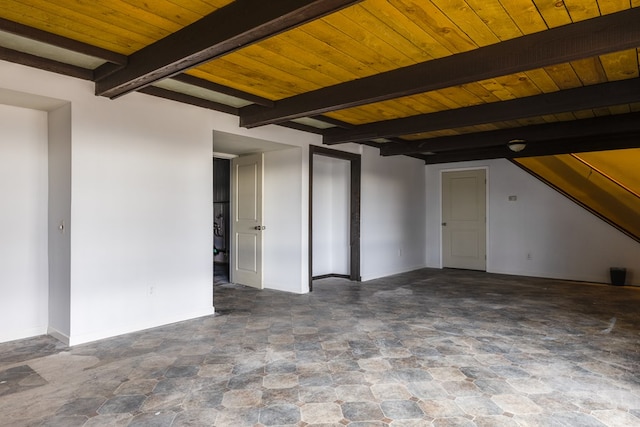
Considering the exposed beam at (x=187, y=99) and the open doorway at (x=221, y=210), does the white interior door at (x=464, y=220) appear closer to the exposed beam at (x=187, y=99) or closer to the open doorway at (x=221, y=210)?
the open doorway at (x=221, y=210)

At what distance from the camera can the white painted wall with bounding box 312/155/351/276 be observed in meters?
6.71

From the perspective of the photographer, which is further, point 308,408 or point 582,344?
point 582,344

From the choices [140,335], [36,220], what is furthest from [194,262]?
[36,220]

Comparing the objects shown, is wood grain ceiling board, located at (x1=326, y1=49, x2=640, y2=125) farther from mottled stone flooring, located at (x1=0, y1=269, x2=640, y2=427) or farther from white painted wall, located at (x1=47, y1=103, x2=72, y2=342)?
white painted wall, located at (x1=47, y1=103, x2=72, y2=342)

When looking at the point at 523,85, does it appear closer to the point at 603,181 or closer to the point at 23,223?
the point at 603,181

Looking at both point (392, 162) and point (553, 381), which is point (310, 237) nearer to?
point (392, 162)

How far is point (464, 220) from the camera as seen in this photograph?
7926 millimetres

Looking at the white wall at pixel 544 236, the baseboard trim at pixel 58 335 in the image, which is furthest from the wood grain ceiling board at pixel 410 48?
the white wall at pixel 544 236

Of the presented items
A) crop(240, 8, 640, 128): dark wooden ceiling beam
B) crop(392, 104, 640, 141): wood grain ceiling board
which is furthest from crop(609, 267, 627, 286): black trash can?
crop(240, 8, 640, 128): dark wooden ceiling beam

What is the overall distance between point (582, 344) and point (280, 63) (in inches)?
135

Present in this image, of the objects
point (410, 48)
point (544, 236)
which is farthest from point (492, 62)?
point (544, 236)

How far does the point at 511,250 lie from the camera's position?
24.2ft

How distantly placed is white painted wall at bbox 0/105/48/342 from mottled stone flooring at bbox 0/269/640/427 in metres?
0.25

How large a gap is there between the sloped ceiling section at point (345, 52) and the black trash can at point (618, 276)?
3056 mm
